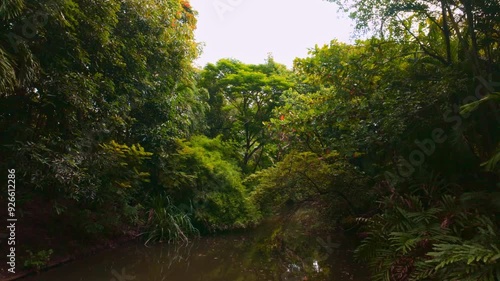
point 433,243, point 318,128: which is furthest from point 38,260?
point 433,243

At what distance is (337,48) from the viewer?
21.1 feet

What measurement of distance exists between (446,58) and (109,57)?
5.98 m

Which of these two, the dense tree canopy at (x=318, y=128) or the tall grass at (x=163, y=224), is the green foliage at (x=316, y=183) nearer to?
the dense tree canopy at (x=318, y=128)

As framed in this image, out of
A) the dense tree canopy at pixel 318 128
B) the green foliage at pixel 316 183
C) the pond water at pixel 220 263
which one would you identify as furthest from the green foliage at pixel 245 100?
the green foliage at pixel 316 183

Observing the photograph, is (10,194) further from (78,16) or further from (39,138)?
(78,16)

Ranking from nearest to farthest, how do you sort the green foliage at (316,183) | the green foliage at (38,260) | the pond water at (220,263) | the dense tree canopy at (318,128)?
the dense tree canopy at (318,128) < the green foliage at (38,260) < the pond water at (220,263) < the green foliage at (316,183)

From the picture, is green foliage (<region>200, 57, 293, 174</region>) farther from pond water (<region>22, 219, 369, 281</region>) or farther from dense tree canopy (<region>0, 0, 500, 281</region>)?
pond water (<region>22, 219, 369, 281</region>)

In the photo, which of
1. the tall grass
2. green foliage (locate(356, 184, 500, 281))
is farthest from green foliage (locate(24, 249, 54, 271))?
green foliage (locate(356, 184, 500, 281))

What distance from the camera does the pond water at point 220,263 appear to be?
582cm

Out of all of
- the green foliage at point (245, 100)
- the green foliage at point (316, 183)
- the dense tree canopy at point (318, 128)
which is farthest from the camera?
the green foliage at point (245, 100)

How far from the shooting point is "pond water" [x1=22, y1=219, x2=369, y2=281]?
5.82 meters

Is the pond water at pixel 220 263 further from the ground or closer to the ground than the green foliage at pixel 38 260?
closer to the ground

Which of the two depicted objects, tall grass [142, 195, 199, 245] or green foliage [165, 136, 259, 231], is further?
green foliage [165, 136, 259, 231]

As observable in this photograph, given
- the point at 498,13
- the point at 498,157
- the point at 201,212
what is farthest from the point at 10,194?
the point at 498,13
